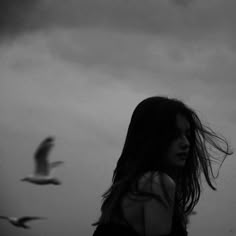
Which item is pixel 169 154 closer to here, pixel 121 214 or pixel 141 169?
pixel 141 169

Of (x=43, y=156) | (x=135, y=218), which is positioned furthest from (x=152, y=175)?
(x=43, y=156)

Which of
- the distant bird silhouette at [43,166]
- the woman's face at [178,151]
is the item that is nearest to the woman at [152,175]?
the woman's face at [178,151]

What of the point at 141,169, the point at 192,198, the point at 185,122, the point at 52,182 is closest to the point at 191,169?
the point at 192,198

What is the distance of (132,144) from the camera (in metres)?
4.72

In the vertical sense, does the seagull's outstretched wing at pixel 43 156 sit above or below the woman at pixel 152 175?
above

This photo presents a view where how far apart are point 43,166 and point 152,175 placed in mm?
22805

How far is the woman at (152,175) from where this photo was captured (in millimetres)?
4223

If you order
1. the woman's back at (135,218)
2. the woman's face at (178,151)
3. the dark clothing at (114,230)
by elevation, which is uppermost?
the woman's face at (178,151)

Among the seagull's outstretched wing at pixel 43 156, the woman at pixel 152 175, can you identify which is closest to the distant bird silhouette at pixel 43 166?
the seagull's outstretched wing at pixel 43 156

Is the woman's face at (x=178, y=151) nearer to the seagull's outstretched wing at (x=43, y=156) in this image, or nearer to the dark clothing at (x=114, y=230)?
the dark clothing at (x=114, y=230)

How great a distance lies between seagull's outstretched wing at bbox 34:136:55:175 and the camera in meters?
23.9

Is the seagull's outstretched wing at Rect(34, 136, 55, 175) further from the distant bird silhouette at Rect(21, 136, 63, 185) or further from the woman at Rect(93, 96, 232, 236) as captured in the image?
the woman at Rect(93, 96, 232, 236)

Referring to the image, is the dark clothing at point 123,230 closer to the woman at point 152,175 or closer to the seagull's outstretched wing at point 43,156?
the woman at point 152,175

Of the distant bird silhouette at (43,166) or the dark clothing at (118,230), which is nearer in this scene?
the dark clothing at (118,230)
